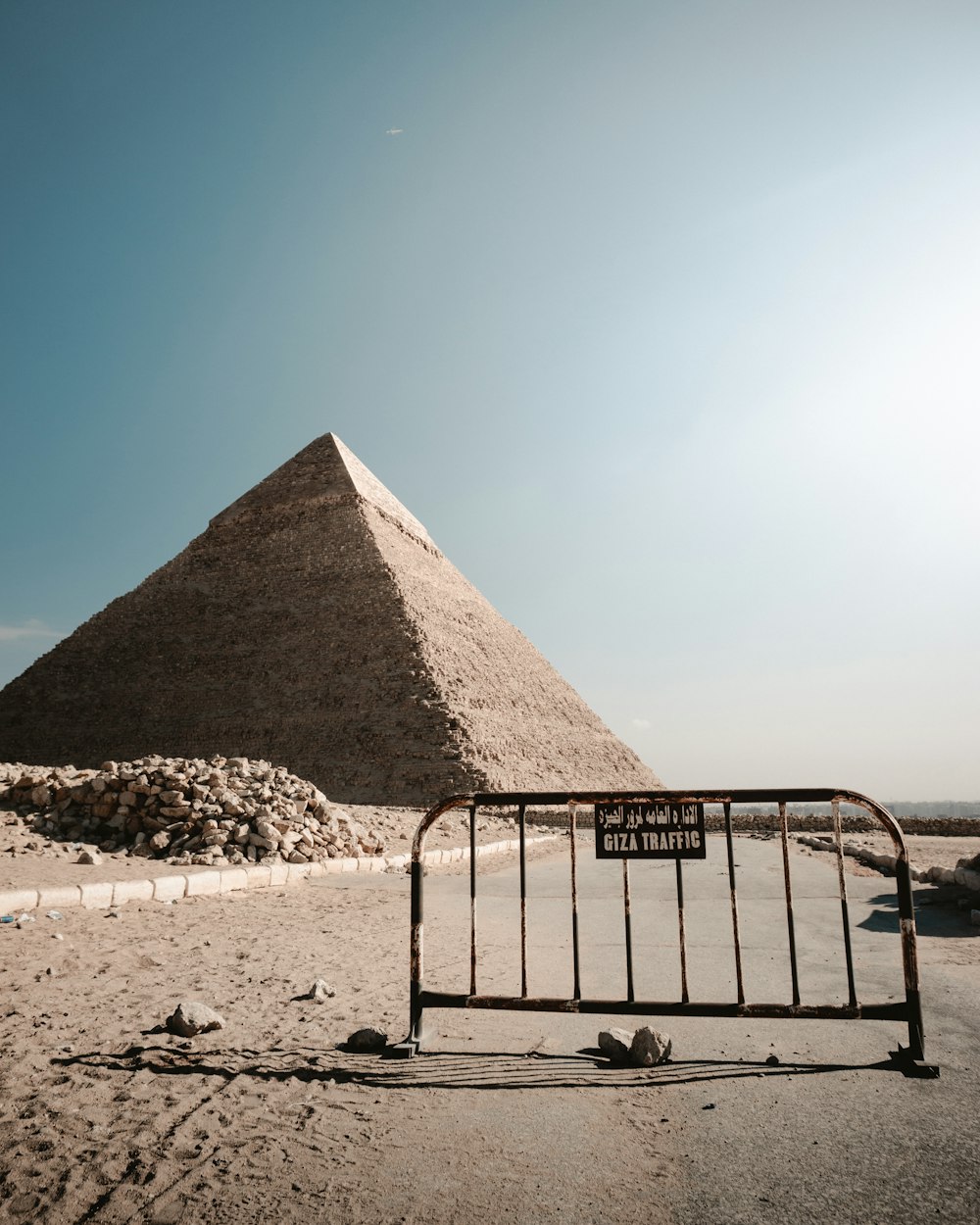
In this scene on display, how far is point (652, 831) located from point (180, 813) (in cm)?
764

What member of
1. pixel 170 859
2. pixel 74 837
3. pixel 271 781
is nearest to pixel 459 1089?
pixel 170 859

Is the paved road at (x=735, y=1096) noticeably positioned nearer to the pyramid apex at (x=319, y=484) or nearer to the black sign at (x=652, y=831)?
the black sign at (x=652, y=831)

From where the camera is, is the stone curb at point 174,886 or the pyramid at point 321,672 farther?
the pyramid at point 321,672

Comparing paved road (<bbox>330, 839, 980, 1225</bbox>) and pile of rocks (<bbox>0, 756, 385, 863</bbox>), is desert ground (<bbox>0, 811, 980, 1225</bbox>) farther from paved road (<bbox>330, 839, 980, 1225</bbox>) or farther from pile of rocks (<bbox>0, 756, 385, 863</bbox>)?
pile of rocks (<bbox>0, 756, 385, 863</bbox>)

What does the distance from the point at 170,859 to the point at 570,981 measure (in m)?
Answer: 5.94

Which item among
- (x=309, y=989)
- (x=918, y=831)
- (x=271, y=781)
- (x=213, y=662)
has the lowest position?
(x=918, y=831)

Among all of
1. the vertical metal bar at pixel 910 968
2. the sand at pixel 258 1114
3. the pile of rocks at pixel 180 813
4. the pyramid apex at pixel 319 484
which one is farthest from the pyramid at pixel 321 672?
the vertical metal bar at pixel 910 968

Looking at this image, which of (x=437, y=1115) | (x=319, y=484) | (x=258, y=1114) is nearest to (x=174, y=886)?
(x=258, y=1114)

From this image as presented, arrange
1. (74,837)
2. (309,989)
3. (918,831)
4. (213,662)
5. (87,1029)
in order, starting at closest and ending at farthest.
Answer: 1. (87,1029)
2. (309,989)
3. (74,837)
4. (918,831)
5. (213,662)

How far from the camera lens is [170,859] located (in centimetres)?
799

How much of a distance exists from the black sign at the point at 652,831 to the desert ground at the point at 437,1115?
720 millimetres

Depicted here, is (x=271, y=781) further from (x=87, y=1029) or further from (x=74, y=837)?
(x=87, y=1029)

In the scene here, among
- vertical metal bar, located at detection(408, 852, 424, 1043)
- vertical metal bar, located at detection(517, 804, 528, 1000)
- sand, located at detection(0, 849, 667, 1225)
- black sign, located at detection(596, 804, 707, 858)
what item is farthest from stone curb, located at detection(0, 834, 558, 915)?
black sign, located at detection(596, 804, 707, 858)

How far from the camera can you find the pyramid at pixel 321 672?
3175cm
